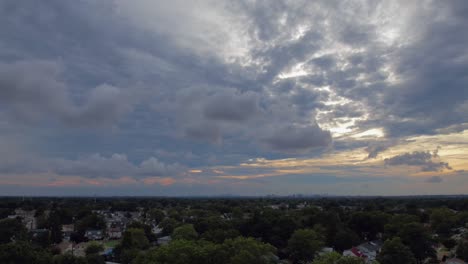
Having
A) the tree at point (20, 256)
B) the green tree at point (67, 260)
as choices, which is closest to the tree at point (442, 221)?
the green tree at point (67, 260)

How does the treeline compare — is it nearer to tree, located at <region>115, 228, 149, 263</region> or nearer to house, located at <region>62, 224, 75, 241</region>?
tree, located at <region>115, 228, 149, 263</region>

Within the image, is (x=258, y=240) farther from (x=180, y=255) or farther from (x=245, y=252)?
(x=180, y=255)

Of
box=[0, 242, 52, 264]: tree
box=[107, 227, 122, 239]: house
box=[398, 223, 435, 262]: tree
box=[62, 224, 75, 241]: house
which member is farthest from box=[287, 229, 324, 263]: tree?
box=[62, 224, 75, 241]: house

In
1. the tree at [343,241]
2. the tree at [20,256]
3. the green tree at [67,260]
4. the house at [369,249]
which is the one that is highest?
the tree at [20,256]

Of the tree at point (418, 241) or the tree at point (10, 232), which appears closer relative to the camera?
the tree at point (418, 241)

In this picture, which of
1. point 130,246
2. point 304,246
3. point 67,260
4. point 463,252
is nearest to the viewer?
point 67,260

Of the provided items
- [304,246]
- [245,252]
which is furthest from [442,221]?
[245,252]

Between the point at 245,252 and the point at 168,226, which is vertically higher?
the point at 245,252

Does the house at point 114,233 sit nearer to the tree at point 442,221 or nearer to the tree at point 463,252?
the tree at point 463,252
